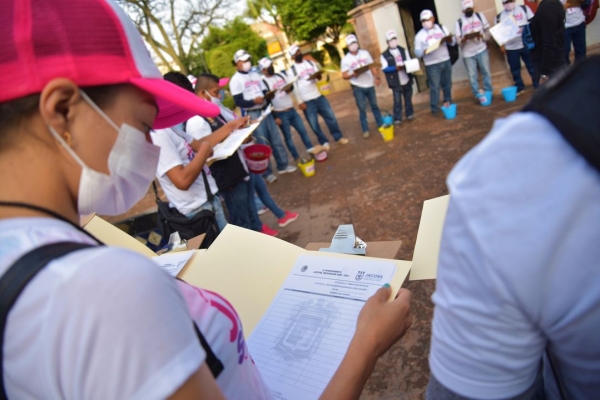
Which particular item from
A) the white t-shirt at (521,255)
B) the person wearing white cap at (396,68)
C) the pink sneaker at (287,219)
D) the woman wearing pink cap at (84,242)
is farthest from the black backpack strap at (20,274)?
the person wearing white cap at (396,68)

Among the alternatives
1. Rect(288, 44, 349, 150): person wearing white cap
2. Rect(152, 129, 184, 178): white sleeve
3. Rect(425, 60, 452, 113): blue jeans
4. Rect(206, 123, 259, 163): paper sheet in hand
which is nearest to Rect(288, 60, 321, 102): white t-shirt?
Rect(288, 44, 349, 150): person wearing white cap

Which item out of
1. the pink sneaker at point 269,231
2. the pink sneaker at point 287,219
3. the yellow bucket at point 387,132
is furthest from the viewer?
the yellow bucket at point 387,132

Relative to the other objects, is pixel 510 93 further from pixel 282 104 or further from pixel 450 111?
pixel 282 104

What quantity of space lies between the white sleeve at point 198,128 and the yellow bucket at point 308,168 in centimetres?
298

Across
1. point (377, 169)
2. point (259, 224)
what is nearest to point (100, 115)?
point (259, 224)

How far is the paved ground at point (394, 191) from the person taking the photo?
2.41 metres

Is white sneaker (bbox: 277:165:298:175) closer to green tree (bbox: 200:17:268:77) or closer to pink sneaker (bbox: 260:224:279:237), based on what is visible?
pink sneaker (bbox: 260:224:279:237)

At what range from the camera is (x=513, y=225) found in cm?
55

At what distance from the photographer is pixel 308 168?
625cm

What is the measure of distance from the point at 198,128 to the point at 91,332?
291 centimetres

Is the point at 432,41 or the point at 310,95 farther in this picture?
the point at 310,95

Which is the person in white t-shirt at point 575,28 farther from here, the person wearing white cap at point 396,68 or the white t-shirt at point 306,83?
the white t-shirt at point 306,83

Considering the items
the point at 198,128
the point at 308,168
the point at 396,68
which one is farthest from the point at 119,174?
the point at 396,68

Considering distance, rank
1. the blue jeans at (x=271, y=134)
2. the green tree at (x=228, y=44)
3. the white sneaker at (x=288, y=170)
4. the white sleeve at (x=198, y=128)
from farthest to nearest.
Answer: the green tree at (x=228, y=44), the white sneaker at (x=288, y=170), the blue jeans at (x=271, y=134), the white sleeve at (x=198, y=128)
